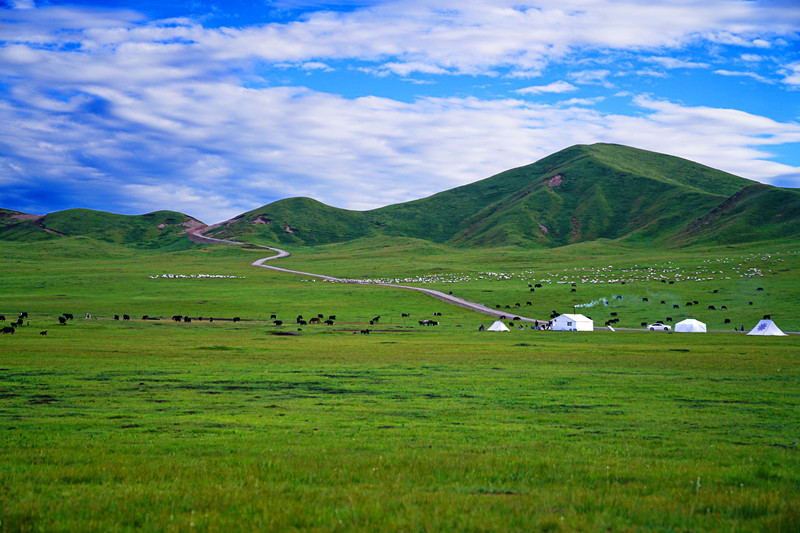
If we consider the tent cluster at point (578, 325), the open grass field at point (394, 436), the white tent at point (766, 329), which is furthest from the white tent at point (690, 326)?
the open grass field at point (394, 436)

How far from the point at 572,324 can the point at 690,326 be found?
17.3 metres

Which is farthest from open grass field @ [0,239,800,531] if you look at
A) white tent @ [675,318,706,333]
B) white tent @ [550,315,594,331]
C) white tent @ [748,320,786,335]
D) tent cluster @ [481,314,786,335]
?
white tent @ [550,315,594,331]

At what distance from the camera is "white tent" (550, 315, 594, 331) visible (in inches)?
3507

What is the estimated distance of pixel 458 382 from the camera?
114ft

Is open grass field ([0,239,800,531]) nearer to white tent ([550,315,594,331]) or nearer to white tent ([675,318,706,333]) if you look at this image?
white tent ([675,318,706,333])

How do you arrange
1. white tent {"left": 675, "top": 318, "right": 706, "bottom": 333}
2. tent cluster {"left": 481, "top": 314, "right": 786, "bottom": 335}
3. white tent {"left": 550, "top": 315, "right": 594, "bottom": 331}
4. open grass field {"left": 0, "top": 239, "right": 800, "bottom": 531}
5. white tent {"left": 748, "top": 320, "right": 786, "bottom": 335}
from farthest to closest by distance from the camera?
white tent {"left": 550, "top": 315, "right": 594, "bottom": 331} → white tent {"left": 675, "top": 318, "right": 706, "bottom": 333} → tent cluster {"left": 481, "top": 314, "right": 786, "bottom": 335} → white tent {"left": 748, "top": 320, "right": 786, "bottom": 335} → open grass field {"left": 0, "top": 239, "right": 800, "bottom": 531}

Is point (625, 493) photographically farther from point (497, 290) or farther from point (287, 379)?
point (497, 290)

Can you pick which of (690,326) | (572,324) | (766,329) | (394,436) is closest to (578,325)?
(572,324)

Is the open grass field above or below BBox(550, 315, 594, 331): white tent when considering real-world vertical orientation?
above

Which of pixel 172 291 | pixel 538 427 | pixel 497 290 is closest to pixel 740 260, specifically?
pixel 497 290

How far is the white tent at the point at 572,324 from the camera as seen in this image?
89.1 m

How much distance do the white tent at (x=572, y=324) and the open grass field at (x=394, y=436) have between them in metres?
24.5

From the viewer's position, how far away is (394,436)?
58.3 ft

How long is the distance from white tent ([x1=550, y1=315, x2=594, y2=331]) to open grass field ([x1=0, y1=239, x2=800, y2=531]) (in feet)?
80.5
